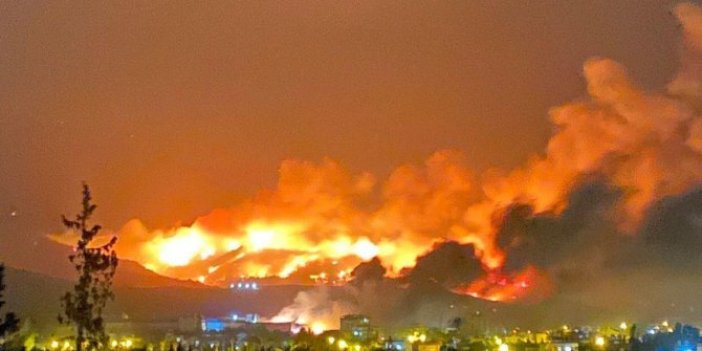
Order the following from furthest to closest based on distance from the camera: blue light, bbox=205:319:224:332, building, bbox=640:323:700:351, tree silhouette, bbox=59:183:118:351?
blue light, bbox=205:319:224:332 → building, bbox=640:323:700:351 → tree silhouette, bbox=59:183:118:351

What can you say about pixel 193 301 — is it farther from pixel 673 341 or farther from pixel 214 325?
pixel 673 341

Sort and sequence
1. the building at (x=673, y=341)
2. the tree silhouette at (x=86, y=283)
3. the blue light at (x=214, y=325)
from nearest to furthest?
1. the tree silhouette at (x=86, y=283)
2. the building at (x=673, y=341)
3. the blue light at (x=214, y=325)

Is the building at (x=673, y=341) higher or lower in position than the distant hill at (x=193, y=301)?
lower

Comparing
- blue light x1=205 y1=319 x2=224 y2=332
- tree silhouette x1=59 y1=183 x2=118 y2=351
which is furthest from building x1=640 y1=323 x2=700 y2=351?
blue light x1=205 y1=319 x2=224 y2=332

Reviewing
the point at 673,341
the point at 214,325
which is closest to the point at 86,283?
the point at 673,341

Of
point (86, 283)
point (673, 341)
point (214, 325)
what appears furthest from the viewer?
point (214, 325)

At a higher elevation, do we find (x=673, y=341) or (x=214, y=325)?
(x=214, y=325)

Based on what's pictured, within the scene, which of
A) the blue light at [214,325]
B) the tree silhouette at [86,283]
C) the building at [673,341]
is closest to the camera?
the tree silhouette at [86,283]

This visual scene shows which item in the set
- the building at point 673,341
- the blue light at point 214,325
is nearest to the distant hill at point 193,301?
the blue light at point 214,325

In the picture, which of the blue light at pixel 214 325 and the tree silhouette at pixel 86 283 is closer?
the tree silhouette at pixel 86 283

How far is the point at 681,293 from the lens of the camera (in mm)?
73688

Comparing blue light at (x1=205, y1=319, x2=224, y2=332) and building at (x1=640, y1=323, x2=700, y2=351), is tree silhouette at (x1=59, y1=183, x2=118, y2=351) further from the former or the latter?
blue light at (x1=205, y1=319, x2=224, y2=332)

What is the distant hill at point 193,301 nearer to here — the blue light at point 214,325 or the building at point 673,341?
the blue light at point 214,325

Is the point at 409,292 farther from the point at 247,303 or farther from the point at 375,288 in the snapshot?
the point at 247,303
